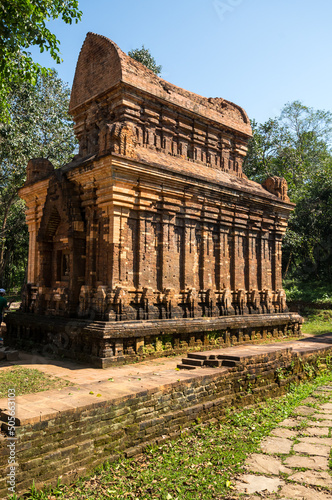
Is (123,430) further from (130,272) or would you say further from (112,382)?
(130,272)

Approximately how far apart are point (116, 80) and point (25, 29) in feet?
9.30

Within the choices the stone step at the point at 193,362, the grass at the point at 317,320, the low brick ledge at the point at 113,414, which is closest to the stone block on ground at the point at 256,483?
the low brick ledge at the point at 113,414

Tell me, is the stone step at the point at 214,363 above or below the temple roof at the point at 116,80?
below

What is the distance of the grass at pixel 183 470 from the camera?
4.63 metres

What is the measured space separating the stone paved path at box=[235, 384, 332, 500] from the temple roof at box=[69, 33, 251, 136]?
994 cm

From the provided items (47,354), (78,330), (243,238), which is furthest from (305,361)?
(47,354)

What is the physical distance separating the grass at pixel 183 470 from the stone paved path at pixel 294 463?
0.65 ft

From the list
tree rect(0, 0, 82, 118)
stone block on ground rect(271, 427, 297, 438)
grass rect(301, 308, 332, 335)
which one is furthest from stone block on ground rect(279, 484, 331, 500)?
grass rect(301, 308, 332, 335)

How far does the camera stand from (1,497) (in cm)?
412

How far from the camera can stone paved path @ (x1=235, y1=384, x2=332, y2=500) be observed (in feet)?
15.9

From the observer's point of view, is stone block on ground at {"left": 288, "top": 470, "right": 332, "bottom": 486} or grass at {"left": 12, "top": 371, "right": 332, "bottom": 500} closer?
grass at {"left": 12, "top": 371, "right": 332, "bottom": 500}

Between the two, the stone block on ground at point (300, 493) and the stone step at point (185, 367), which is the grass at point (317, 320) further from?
the stone block on ground at point (300, 493)

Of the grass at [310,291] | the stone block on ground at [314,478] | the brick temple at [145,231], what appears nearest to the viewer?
the stone block on ground at [314,478]

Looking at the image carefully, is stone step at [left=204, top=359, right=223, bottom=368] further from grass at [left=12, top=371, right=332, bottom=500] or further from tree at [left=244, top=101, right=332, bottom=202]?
tree at [left=244, top=101, right=332, bottom=202]
